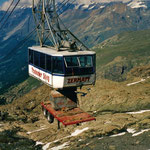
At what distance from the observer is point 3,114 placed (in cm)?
4406

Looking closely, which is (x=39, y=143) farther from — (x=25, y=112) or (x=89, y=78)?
(x=25, y=112)

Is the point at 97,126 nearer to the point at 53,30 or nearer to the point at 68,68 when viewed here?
the point at 68,68

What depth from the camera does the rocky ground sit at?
2448 cm

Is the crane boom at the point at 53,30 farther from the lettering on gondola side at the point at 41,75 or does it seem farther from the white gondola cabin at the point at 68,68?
the lettering on gondola side at the point at 41,75

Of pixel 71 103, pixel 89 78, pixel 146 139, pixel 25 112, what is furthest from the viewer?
pixel 25 112

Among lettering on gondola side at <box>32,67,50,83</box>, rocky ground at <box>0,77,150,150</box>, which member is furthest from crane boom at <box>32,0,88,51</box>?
rocky ground at <box>0,77,150,150</box>

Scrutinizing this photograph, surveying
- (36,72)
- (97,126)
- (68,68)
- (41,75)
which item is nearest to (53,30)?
(41,75)

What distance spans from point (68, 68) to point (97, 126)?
9.36 meters

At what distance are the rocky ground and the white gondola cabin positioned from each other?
2.27 m

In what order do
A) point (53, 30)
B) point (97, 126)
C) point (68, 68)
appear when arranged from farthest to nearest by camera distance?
1. point (97, 126)
2. point (53, 30)
3. point (68, 68)

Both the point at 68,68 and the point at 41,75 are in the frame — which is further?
the point at 41,75

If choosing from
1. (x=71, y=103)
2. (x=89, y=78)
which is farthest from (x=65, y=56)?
(x=71, y=103)

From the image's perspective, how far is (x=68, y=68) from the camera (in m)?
25.2

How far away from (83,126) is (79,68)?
32.0ft
